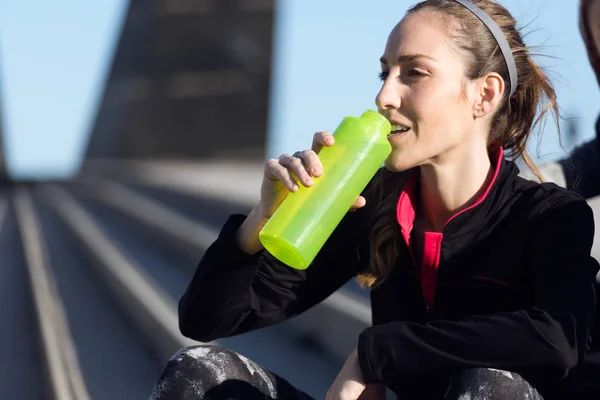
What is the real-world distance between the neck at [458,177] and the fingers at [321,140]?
266mm

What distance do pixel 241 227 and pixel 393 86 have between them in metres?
0.45

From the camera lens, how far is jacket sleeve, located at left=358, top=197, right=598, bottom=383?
1771mm

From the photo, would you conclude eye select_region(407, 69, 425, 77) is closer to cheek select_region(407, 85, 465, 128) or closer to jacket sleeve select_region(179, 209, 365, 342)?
cheek select_region(407, 85, 465, 128)

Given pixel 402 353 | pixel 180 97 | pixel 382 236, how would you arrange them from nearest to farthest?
pixel 402 353 < pixel 382 236 < pixel 180 97

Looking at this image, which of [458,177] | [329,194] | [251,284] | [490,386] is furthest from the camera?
[251,284]

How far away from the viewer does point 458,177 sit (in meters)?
2.07

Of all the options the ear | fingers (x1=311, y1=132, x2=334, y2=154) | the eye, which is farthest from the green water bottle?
the ear

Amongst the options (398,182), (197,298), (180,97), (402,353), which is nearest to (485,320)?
(402,353)

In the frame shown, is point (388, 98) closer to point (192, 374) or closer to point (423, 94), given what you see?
point (423, 94)

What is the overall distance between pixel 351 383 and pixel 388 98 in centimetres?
56

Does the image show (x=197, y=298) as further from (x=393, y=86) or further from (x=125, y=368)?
A: (x=125, y=368)

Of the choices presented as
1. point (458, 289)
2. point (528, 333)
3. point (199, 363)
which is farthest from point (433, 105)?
point (199, 363)

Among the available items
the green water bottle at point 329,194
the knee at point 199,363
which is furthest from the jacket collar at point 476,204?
the knee at point 199,363

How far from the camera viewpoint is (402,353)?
1809mm
